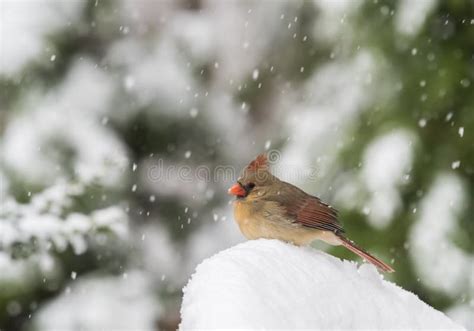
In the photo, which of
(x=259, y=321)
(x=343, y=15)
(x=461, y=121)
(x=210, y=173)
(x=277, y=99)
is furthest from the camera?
(x=277, y=99)

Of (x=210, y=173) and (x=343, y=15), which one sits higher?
(x=343, y=15)

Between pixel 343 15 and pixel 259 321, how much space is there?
12.1 feet

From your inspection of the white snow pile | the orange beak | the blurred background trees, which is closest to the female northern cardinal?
the orange beak

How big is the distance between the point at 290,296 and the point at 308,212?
1.80 metres

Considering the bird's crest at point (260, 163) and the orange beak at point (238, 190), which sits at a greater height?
the bird's crest at point (260, 163)

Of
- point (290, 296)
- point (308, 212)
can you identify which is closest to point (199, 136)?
point (308, 212)

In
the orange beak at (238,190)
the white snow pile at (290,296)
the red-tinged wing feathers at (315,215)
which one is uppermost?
the orange beak at (238,190)

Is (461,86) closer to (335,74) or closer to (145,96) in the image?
(335,74)

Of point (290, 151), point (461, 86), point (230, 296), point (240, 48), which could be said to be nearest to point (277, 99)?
point (240, 48)

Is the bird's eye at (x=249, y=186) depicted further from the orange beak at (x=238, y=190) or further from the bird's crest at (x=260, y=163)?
the bird's crest at (x=260, y=163)

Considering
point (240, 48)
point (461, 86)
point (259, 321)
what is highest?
point (240, 48)

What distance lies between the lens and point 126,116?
552 centimetres

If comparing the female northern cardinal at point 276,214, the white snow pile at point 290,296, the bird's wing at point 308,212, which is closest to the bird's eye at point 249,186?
the female northern cardinal at point 276,214

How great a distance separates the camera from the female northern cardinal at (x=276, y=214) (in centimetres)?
338
